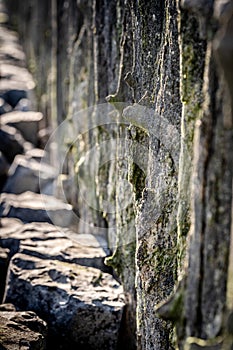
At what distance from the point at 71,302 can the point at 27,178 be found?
2.98m

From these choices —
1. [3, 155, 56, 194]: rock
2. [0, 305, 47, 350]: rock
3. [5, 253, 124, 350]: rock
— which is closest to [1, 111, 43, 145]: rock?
[3, 155, 56, 194]: rock

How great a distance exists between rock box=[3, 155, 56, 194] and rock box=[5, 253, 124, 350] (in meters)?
2.44

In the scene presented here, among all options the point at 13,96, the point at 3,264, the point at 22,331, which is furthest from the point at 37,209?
the point at 13,96

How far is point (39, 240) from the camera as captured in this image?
15.8 feet

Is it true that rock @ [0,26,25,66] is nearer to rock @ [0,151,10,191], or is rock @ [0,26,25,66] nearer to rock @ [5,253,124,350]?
rock @ [0,151,10,191]

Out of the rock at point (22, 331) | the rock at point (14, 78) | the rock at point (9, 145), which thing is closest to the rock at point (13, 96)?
the rock at point (14, 78)

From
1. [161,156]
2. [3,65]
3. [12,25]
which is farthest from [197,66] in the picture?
[12,25]

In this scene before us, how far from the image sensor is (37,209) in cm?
555

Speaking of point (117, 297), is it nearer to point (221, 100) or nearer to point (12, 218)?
point (12, 218)

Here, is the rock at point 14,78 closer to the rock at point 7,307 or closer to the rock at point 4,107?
the rock at point 4,107

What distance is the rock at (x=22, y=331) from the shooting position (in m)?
3.27

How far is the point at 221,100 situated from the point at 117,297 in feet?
7.87

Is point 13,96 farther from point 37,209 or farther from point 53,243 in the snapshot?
point 53,243

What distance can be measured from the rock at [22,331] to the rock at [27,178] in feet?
9.62
